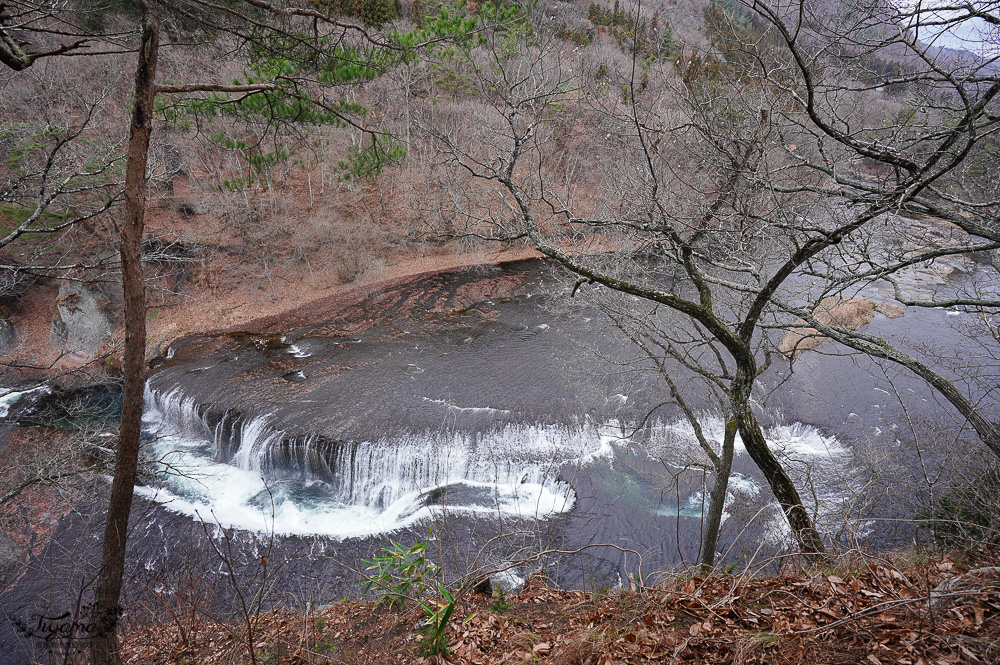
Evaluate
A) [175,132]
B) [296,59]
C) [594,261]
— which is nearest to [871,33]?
[296,59]

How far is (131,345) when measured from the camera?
12.3 ft

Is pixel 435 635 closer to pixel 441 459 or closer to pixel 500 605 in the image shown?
pixel 500 605

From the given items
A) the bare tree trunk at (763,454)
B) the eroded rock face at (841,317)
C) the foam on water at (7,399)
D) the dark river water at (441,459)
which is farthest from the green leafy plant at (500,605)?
the foam on water at (7,399)

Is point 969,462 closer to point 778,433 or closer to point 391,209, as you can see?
point 778,433

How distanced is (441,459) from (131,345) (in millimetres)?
6556

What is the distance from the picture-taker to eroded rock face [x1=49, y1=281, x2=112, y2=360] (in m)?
14.0

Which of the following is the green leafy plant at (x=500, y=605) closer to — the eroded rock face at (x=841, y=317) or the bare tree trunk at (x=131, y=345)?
the bare tree trunk at (x=131, y=345)

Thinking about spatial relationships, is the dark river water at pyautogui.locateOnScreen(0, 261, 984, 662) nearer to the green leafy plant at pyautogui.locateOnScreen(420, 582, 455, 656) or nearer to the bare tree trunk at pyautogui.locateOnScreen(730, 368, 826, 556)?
the bare tree trunk at pyautogui.locateOnScreen(730, 368, 826, 556)

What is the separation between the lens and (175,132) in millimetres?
15570

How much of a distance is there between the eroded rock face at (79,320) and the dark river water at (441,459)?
9.52 ft

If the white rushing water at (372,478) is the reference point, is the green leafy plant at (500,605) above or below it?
above

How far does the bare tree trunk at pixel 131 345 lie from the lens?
11.5ft

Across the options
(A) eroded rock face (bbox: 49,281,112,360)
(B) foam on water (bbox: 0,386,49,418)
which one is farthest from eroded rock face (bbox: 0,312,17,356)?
(B) foam on water (bbox: 0,386,49,418)

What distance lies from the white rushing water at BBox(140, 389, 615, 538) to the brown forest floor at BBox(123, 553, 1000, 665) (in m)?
4.46
